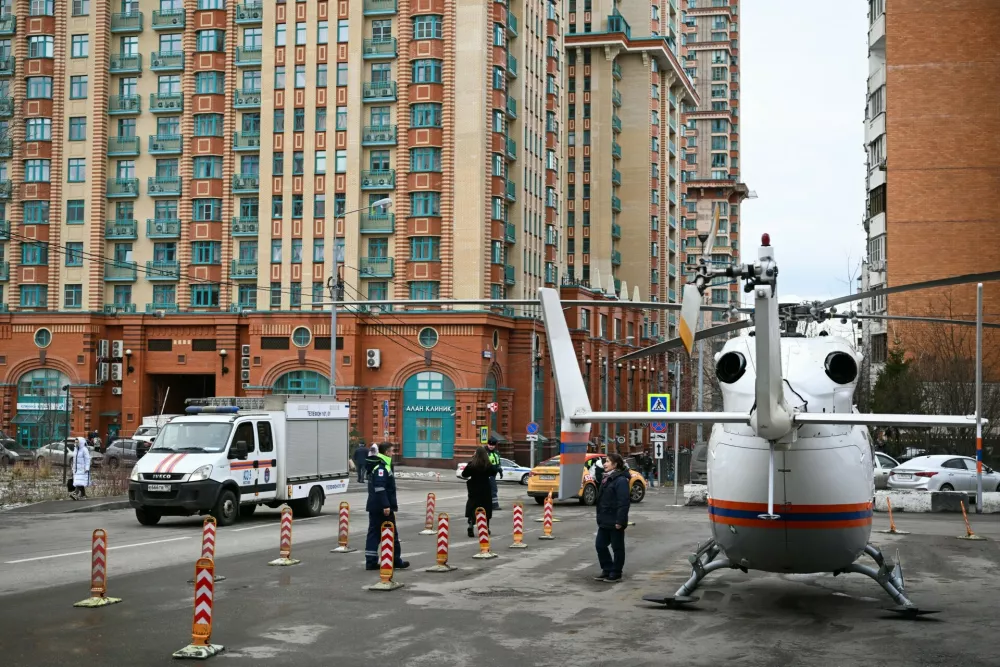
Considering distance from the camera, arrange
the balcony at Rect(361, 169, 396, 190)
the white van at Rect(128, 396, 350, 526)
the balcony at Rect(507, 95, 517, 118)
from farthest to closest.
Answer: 1. the balcony at Rect(507, 95, 517, 118)
2. the balcony at Rect(361, 169, 396, 190)
3. the white van at Rect(128, 396, 350, 526)

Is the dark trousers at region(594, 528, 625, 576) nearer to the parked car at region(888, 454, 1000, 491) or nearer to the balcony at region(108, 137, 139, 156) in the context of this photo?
the parked car at region(888, 454, 1000, 491)

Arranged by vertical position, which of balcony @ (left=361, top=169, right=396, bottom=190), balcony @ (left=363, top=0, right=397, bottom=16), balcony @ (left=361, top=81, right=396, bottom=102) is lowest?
balcony @ (left=361, top=169, right=396, bottom=190)

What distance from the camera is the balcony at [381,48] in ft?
206

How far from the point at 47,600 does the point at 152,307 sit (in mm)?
54745

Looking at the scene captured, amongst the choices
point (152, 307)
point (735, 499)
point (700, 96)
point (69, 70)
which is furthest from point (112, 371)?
point (700, 96)

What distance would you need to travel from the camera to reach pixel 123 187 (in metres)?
67.5

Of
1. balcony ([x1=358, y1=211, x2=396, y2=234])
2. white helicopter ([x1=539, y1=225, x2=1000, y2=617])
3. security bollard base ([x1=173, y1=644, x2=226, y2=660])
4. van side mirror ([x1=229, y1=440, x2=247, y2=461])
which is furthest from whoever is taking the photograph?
balcony ([x1=358, y1=211, x2=396, y2=234])

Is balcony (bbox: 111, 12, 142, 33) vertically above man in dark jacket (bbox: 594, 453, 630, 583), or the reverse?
balcony (bbox: 111, 12, 142, 33)

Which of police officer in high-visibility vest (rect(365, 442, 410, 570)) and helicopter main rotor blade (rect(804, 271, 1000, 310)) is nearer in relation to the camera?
helicopter main rotor blade (rect(804, 271, 1000, 310))

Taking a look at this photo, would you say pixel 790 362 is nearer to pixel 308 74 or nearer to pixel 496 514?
pixel 496 514

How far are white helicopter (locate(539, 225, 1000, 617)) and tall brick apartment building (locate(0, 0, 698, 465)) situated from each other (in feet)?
150

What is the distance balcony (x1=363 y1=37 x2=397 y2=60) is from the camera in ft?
206

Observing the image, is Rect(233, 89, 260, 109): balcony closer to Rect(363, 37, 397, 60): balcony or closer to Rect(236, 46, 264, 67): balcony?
Rect(236, 46, 264, 67): balcony

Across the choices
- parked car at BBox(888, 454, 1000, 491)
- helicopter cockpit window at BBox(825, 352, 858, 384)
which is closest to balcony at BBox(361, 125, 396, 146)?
parked car at BBox(888, 454, 1000, 491)
